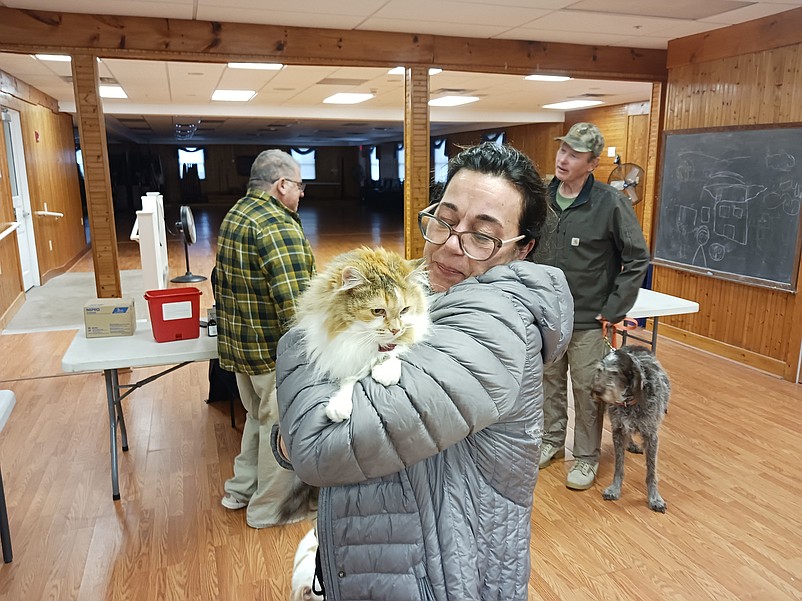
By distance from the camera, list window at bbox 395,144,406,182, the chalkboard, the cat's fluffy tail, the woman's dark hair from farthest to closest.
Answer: window at bbox 395,144,406,182
the chalkboard
the cat's fluffy tail
the woman's dark hair

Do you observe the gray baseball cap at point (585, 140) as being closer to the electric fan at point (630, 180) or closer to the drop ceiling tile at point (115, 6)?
the drop ceiling tile at point (115, 6)

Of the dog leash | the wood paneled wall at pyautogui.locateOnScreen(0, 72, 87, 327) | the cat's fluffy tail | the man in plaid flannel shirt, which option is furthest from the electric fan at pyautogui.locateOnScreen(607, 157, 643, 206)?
the wood paneled wall at pyautogui.locateOnScreen(0, 72, 87, 327)

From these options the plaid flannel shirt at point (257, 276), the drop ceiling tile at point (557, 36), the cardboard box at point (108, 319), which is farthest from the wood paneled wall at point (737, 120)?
the cardboard box at point (108, 319)

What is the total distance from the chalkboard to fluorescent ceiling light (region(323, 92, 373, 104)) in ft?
15.5

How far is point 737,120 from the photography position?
5074mm

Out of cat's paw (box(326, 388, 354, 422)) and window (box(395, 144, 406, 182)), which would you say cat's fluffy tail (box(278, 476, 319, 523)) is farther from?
window (box(395, 144, 406, 182))

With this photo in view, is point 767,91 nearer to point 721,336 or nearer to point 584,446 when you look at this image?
point 721,336

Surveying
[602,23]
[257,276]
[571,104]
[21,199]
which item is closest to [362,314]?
[257,276]

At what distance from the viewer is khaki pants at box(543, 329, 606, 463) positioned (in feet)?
10.5

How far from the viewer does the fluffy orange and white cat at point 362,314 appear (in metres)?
1.11

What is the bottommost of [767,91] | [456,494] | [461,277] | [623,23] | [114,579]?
[114,579]

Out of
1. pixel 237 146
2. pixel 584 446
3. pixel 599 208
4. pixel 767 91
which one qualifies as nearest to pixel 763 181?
pixel 767 91

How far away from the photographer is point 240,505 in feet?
9.80

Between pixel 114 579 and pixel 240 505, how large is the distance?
0.64 m
